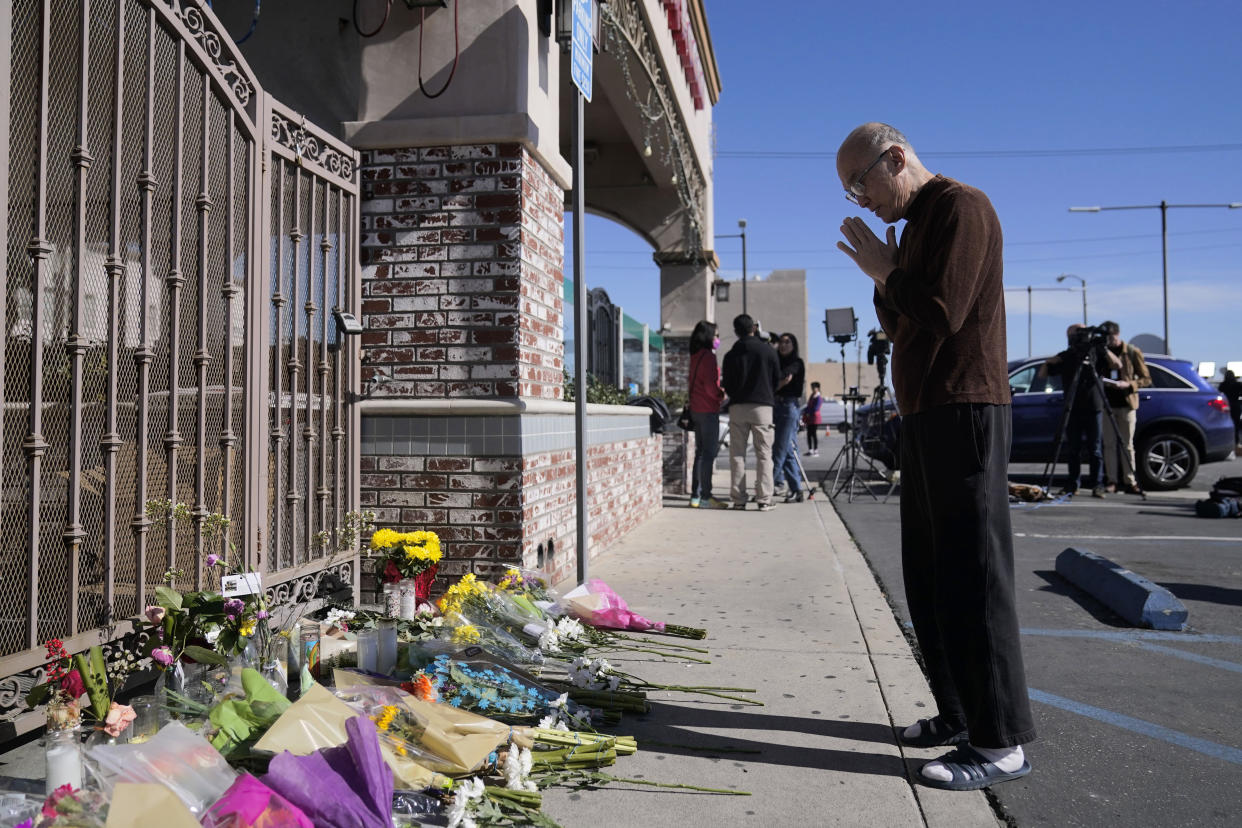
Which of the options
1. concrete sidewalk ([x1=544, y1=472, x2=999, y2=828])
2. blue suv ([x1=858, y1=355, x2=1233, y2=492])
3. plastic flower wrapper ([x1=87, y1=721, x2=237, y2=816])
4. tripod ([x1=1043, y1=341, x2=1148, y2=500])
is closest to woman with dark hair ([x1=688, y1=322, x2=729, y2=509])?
blue suv ([x1=858, y1=355, x2=1233, y2=492])

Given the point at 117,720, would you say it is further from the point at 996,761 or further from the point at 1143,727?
the point at 1143,727

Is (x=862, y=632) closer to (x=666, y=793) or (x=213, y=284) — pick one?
(x=666, y=793)

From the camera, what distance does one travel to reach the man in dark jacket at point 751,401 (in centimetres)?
942

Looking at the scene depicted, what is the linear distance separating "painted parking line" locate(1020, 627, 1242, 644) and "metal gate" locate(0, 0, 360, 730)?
356 cm

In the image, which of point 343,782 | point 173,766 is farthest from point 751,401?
point 173,766

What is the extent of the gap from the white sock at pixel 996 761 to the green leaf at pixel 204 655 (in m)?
2.16

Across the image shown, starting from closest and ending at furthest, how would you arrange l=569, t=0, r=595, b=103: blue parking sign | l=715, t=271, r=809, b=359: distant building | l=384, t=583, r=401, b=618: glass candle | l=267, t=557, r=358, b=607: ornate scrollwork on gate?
l=267, t=557, r=358, b=607: ornate scrollwork on gate → l=384, t=583, r=401, b=618: glass candle → l=569, t=0, r=595, b=103: blue parking sign → l=715, t=271, r=809, b=359: distant building

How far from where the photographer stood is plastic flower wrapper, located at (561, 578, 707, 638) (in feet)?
14.3

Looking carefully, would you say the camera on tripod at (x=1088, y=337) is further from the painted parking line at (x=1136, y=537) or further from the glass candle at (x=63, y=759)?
the glass candle at (x=63, y=759)

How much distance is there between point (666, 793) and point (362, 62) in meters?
4.03

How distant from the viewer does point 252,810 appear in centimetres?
196

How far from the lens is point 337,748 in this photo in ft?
7.55

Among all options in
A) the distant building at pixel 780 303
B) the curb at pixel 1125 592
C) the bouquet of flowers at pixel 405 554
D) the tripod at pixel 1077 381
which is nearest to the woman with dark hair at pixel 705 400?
the tripod at pixel 1077 381

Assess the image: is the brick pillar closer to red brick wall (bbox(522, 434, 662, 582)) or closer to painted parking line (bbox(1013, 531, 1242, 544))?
red brick wall (bbox(522, 434, 662, 582))
